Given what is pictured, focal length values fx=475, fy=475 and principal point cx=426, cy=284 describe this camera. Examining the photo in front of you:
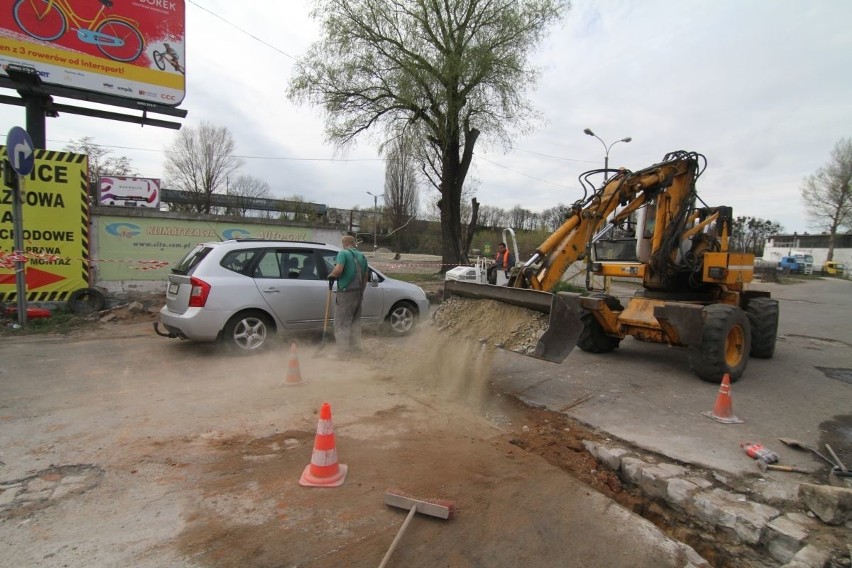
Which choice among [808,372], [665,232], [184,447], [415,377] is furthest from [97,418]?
[808,372]

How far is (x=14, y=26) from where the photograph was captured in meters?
10.3

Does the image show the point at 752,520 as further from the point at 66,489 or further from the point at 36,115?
the point at 36,115

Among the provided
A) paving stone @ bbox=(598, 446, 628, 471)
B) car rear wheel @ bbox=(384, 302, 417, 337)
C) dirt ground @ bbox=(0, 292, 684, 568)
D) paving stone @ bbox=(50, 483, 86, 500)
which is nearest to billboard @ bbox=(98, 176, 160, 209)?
car rear wheel @ bbox=(384, 302, 417, 337)

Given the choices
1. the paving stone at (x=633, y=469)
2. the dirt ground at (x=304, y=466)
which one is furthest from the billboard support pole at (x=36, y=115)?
the paving stone at (x=633, y=469)

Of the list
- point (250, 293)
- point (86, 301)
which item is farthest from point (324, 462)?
point (86, 301)

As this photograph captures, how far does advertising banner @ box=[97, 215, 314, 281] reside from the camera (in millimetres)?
11039

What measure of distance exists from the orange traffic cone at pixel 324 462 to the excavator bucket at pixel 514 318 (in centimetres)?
269

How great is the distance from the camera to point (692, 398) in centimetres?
594

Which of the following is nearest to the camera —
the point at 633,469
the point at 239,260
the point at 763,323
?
the point at 633,469

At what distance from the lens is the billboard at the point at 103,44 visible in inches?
413

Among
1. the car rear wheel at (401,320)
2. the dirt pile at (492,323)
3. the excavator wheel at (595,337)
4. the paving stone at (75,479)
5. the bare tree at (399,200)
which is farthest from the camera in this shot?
the bare tree at (399,200)

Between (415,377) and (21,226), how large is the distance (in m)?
8.26

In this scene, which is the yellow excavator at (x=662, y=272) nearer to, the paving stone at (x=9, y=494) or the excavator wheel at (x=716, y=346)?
the excavator wheel at (x=716, y=346)

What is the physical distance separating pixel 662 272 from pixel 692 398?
2.28 metres
